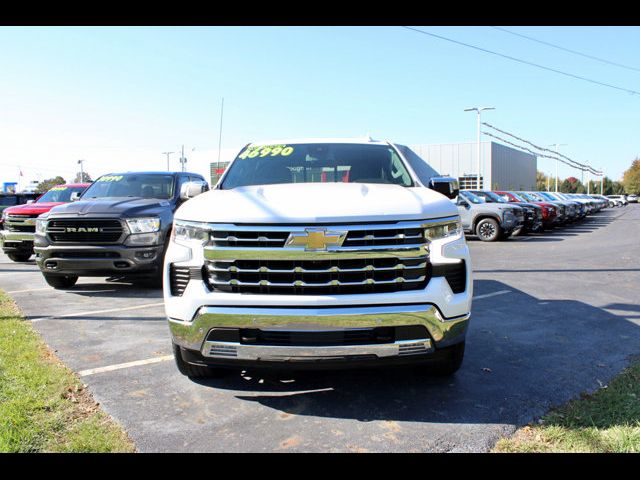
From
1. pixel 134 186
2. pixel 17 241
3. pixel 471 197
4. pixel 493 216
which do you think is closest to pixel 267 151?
pixel 134 186

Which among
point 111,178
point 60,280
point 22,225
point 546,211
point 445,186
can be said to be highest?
point 111,178

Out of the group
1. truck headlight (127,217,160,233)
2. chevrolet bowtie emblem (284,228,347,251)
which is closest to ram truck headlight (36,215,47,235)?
truck headlight (127,217,160,233)

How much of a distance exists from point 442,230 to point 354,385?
1.39m

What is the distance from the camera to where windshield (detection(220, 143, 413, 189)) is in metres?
4.76

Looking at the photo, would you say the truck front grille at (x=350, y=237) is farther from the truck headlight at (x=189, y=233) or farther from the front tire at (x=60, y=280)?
the front tire at (x=60, y=280)

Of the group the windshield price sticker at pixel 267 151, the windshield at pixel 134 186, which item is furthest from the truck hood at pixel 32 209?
the windshield price sticker at pixel 267 151

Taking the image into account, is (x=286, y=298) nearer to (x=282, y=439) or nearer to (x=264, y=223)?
(x=264, y=223)

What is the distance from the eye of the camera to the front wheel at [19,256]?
38.8 ft

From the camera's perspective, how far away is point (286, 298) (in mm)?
3125

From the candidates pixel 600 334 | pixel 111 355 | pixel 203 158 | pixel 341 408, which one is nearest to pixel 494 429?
pixel 341 408

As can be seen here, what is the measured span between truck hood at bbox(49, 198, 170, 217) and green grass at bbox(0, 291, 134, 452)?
111 inches

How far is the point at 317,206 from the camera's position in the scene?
3.30 m

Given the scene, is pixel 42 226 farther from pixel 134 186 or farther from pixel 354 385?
pixel 354 385

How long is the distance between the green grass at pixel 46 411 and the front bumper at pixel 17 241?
23.5 feet
